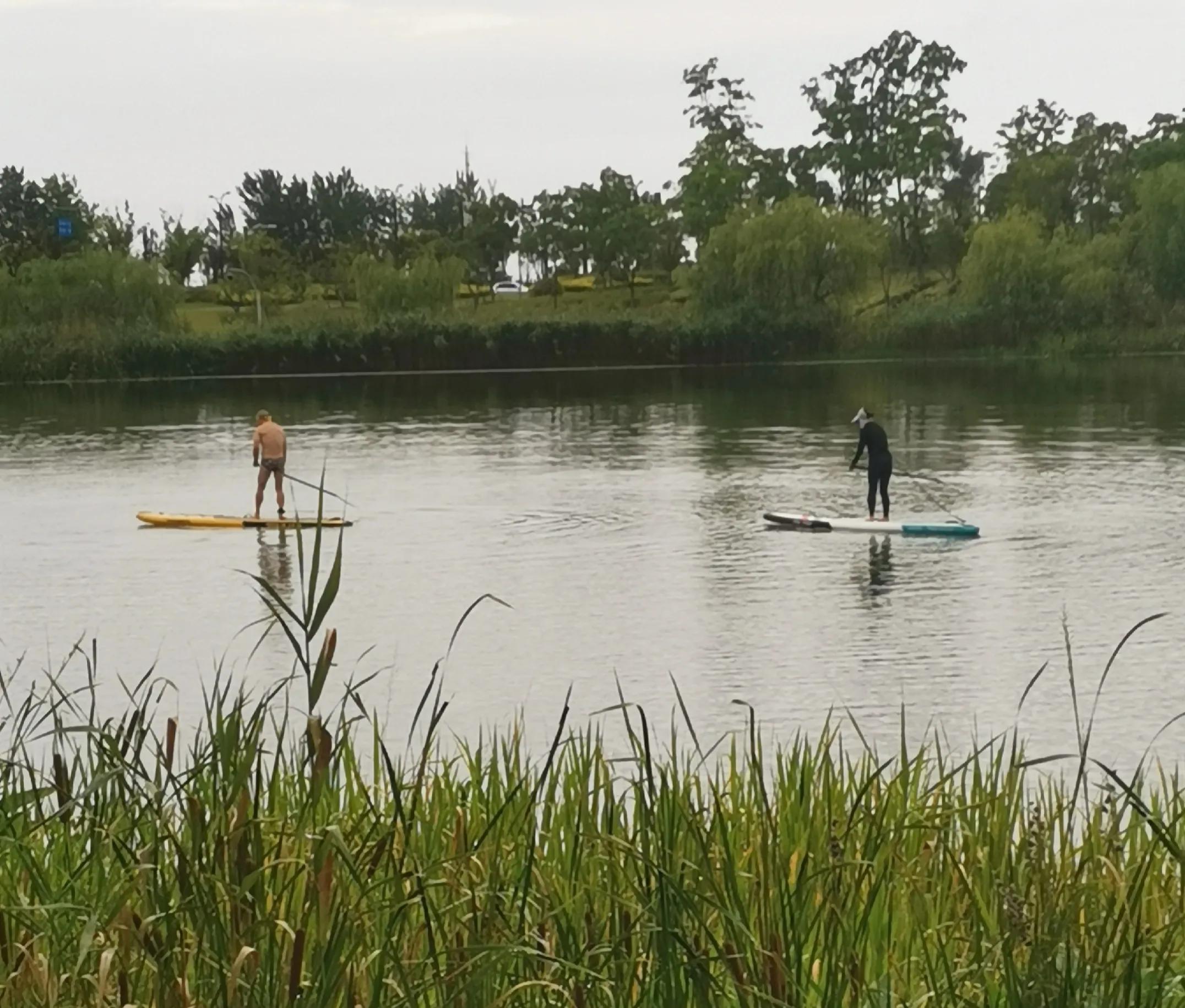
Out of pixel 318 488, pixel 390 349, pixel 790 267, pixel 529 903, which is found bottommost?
pixel 390 349

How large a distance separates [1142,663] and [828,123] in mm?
127333

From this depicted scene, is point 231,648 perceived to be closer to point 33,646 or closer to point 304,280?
point 33,646

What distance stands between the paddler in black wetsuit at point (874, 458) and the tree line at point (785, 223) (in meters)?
72.6

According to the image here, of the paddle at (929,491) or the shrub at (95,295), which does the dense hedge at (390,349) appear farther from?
the paddle at (929,491)

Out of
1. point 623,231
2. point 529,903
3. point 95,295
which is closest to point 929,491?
point 529,903

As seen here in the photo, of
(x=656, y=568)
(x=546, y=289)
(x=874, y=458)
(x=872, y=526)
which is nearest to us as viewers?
(x=656, y=568)

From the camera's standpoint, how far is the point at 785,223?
103m

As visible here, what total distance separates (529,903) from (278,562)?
2160 centimetres

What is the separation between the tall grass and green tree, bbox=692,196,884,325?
9557 centimetres

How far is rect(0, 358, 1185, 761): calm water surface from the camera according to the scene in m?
17.2

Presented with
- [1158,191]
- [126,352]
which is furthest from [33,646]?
[1158,191]

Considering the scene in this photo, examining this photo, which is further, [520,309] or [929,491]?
[520,309]

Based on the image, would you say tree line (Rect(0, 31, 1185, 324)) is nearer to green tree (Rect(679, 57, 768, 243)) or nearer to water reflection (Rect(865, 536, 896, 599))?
green tree (Rect(679, 57, 768, 243))

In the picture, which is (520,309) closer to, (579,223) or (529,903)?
(579,223)
